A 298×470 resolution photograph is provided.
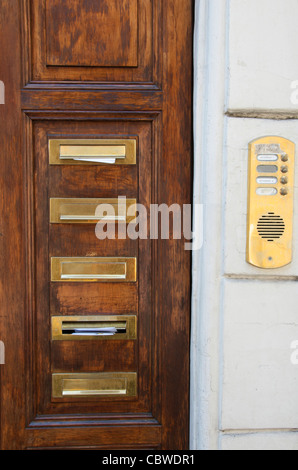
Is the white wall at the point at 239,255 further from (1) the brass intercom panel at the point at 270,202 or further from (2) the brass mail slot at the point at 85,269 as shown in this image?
(2) the brass mail slot at the point at 85,269

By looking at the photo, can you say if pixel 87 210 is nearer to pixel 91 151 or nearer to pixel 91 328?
pixel 91 151

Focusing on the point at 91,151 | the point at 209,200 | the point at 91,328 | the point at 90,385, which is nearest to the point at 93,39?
the point at 91,151

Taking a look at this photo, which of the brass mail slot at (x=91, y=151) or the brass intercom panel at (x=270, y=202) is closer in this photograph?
the brass intercom panel at (x=270, y=202)

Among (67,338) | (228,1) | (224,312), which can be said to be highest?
(228,1)

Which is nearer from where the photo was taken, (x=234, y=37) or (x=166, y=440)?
(x=234, y=37)

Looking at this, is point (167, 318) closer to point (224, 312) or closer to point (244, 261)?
point (224, 312)

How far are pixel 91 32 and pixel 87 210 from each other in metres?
0.72

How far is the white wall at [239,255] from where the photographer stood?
137 cm

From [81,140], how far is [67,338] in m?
0.83

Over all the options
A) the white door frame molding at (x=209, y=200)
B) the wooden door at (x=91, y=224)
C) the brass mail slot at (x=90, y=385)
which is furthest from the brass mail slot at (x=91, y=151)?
the brass mail slot at (x=90, y=385)

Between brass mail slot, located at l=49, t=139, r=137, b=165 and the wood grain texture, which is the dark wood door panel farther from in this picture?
brass mail slot, located at l=49, t=139, r=137, b=165

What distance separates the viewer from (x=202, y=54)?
4.66 ft

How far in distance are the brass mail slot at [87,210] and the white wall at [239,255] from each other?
332 mm

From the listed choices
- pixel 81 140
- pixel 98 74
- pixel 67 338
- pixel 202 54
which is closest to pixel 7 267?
pixel 67 338
